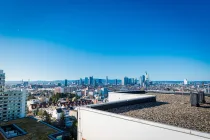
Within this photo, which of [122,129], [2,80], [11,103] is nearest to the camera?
[122,129]

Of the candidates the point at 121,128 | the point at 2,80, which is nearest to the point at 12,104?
the point at 2,80

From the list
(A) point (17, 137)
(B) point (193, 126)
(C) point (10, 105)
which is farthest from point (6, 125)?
(B) point (193, 126)

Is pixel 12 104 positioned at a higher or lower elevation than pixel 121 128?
lower

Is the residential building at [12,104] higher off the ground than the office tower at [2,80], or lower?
lower

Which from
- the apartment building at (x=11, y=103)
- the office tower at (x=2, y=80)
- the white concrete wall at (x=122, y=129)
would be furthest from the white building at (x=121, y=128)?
the office tower at (x=2, y=80)

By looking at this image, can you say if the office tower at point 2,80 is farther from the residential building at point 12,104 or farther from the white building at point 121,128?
the white building at point 121,128

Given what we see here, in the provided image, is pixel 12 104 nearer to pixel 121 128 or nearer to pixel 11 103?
pixel 11 103

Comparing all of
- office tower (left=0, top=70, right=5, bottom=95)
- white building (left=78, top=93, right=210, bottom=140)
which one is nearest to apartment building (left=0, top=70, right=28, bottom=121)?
office tower (left=0, top=70, right=5, bottom=95)
